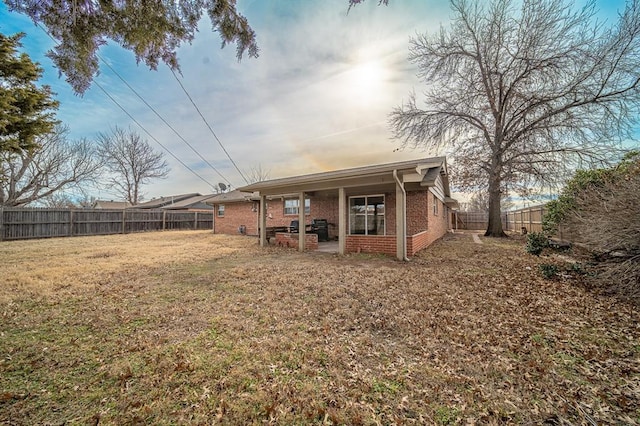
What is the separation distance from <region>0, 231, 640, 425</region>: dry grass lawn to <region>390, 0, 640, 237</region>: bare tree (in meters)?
11.9

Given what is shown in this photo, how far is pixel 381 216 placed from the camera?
11875 millimetres

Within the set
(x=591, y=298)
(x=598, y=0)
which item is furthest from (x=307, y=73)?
(x=598, y=0)

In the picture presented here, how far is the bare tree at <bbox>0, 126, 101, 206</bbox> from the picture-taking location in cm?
2083

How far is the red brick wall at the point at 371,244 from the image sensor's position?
351 inches

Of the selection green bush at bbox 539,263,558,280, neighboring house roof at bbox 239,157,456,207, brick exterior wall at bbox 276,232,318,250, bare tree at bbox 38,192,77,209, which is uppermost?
bare tree at bbox 38,192,77,209

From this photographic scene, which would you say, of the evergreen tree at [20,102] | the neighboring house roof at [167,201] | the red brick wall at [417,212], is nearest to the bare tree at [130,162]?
the neighboring house roof at [167,201]

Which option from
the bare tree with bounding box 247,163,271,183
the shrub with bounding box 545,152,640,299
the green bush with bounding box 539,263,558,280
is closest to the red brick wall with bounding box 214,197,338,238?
the green bush with bounding box 539,263,558,280

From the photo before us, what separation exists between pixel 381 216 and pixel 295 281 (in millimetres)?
6860

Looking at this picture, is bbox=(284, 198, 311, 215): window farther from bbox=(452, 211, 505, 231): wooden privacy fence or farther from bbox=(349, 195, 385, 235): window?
bbox=(452, 211, 505, 231): wooden privacy fence

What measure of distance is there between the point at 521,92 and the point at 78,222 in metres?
28.5

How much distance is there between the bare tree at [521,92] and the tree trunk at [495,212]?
0.18ft

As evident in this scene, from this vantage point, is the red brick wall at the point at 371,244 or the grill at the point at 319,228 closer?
the red brick wall at the point at 371,244

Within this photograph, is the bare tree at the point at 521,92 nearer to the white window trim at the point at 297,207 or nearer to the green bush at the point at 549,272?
the white window trim at the point at 297,207

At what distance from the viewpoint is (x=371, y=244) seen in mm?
9320
